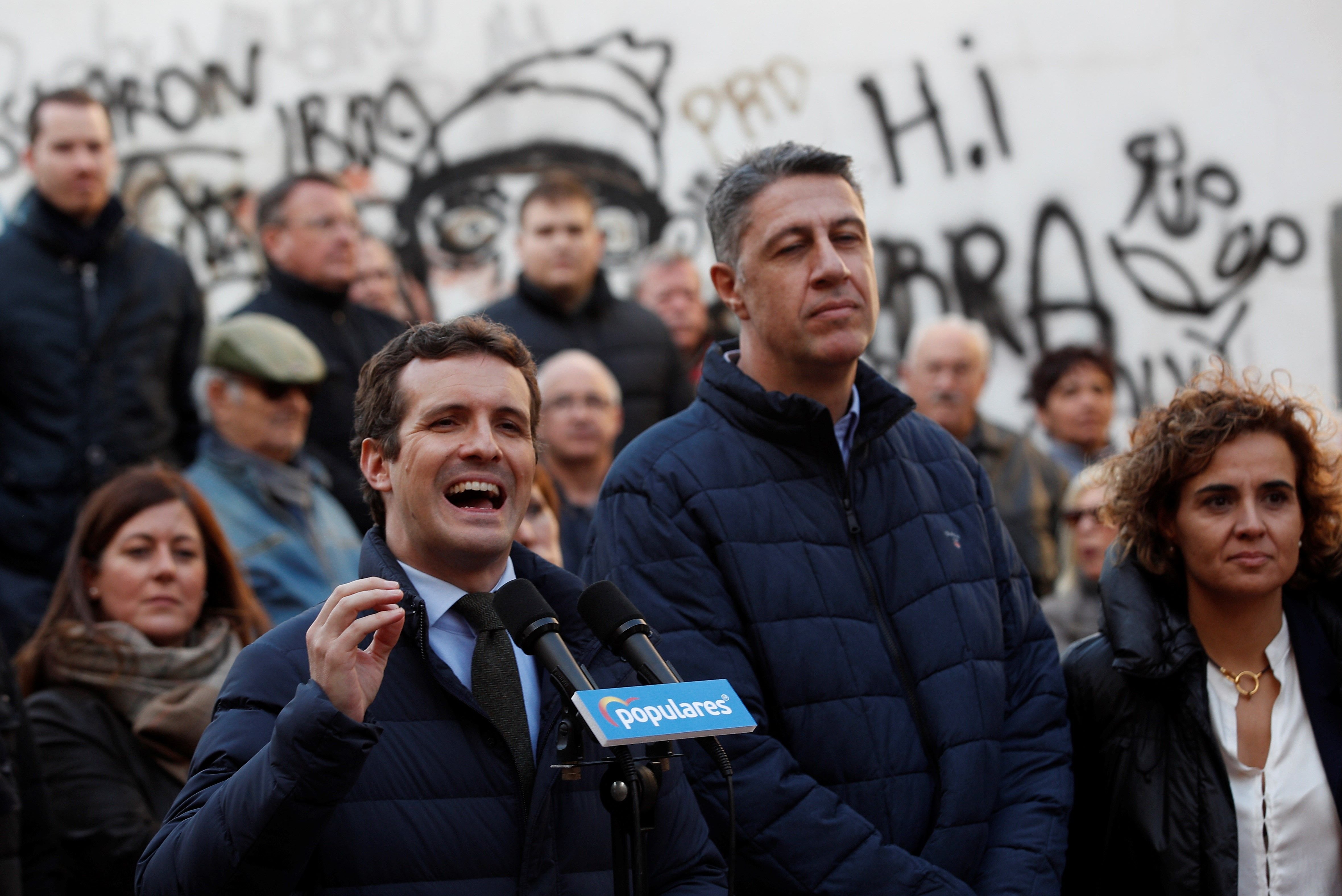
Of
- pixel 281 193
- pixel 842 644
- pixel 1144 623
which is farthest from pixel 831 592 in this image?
pixel 281 193

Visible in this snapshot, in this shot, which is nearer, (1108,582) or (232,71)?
(1108,582)

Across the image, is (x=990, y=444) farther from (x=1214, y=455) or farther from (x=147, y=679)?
(x=147, y=679)

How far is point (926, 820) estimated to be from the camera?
9.37 ft

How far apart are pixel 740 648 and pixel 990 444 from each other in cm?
339

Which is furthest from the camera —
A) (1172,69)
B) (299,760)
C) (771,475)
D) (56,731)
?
(1172,69)

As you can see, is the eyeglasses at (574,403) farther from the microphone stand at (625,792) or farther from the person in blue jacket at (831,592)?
the microphone stand at (625,792)

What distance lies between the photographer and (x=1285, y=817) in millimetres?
3055

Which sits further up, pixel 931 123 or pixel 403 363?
pixel 931 123

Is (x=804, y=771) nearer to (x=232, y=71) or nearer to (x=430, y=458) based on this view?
(x=430, y=458)

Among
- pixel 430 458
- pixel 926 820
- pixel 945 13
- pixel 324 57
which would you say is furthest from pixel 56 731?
pixel 945 13

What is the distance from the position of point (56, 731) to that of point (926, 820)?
7.31ft

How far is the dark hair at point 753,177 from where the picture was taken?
10.4 feet

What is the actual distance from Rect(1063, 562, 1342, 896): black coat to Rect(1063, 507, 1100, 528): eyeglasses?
1.77 metres

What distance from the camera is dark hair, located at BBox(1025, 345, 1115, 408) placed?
21.6ft
